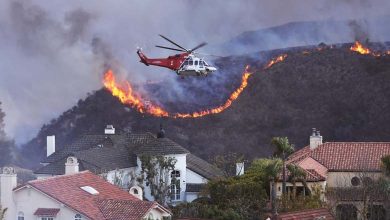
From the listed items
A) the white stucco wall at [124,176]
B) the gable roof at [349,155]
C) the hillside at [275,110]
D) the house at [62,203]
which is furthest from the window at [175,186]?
the hillside at [275,110]

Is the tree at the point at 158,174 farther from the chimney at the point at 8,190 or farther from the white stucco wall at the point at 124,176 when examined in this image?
the chimney at the point at 8,190

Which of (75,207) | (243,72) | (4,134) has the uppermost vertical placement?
(243,72)

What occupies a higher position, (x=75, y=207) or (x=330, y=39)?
(x=330, y=39)

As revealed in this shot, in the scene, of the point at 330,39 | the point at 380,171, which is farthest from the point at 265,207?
the point at 330,39

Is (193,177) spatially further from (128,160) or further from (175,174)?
(128,160)

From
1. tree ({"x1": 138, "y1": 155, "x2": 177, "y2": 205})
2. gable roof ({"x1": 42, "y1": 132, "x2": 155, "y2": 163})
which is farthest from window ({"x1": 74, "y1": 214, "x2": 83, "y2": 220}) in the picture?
gable roof ({"x1": 42, "y1": 132, "x2": 155, "y2": 163})

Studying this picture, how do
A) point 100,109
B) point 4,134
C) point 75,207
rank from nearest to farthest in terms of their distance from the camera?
point 75,207
point 4,134
point 100,109

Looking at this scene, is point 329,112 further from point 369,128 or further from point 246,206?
point 246,206
